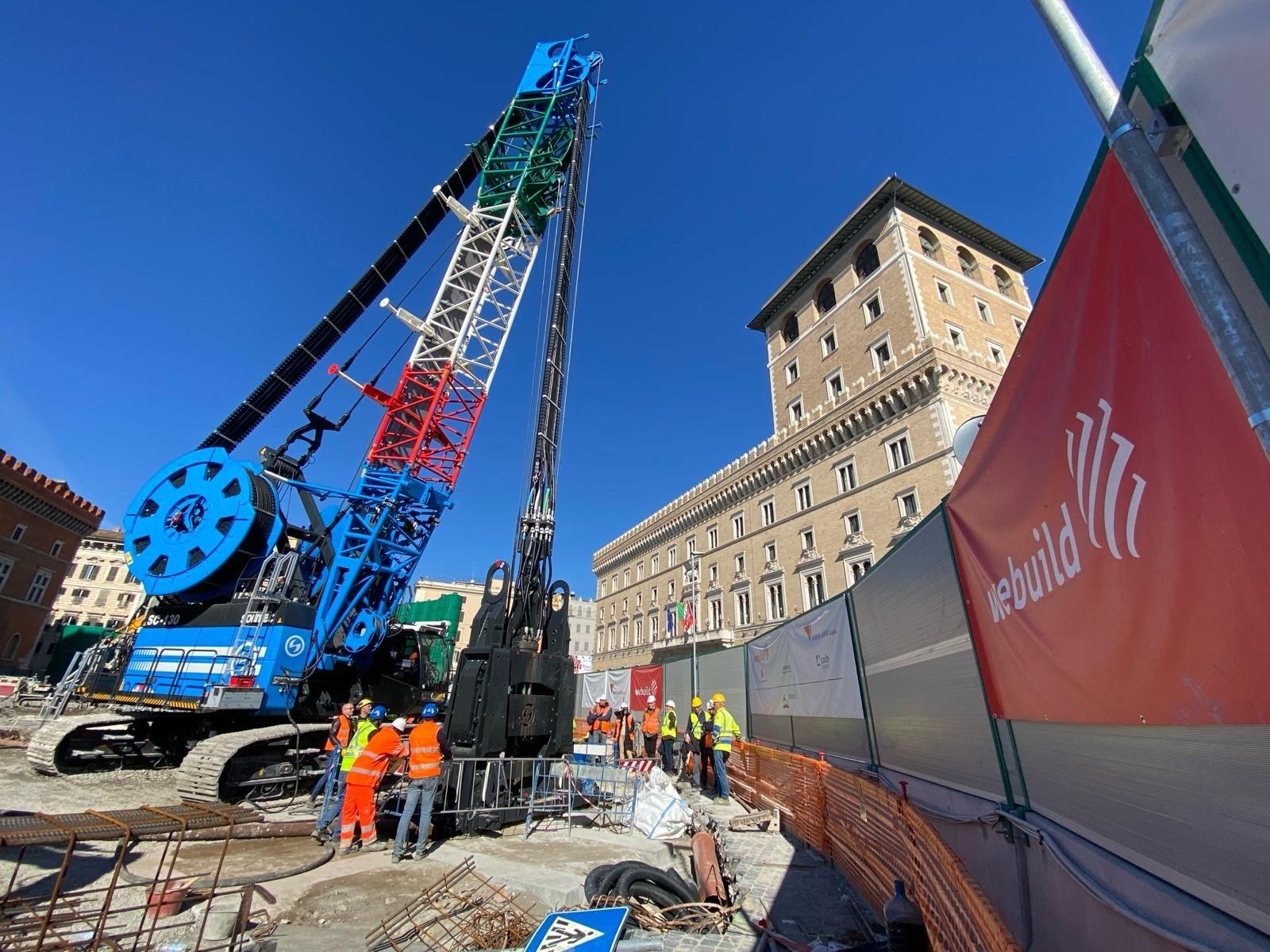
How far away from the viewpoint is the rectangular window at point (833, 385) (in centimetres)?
3220

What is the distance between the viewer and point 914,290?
28.8m

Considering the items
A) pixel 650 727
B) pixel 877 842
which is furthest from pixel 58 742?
pixel 877 842

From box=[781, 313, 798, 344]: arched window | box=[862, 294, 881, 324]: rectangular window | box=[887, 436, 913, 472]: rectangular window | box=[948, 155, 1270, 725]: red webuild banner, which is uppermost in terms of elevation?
box=[781, 313, 798, 344]: arched window

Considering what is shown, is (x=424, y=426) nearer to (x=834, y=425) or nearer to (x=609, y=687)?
(x=609, y=687)

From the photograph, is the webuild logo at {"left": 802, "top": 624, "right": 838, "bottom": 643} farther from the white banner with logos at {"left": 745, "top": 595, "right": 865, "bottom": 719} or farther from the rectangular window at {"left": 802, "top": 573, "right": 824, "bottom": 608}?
the rectangular window at {"left": 802, "top": 573, "right": 824, "bottom": 608}

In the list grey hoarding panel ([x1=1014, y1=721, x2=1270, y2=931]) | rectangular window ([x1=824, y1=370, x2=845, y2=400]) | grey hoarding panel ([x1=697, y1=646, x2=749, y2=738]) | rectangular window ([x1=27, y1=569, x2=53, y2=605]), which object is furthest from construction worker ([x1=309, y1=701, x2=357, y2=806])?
rectangular window ([x1=27, y1=569, x2=53, y2=605])

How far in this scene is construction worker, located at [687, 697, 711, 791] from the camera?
38.9 ft

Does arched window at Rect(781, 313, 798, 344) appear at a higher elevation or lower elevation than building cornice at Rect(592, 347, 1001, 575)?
higher

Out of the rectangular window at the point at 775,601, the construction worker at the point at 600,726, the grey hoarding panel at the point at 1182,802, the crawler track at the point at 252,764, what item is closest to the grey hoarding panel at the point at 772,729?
the construction worker at the point at 600,726

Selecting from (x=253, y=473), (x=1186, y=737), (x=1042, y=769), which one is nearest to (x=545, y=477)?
(x=253, y=473)

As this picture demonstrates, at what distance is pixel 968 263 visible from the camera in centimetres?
3347

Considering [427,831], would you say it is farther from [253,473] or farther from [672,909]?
[253,473]

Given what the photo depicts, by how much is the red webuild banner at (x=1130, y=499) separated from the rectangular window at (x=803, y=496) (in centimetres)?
2956

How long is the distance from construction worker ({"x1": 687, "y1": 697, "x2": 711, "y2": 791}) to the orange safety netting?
127 cm
